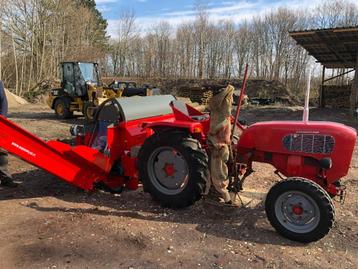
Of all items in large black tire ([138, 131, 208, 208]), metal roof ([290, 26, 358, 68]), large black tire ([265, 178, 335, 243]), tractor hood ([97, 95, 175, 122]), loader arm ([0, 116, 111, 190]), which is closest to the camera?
large black tire ([265, 178, 335, 243])

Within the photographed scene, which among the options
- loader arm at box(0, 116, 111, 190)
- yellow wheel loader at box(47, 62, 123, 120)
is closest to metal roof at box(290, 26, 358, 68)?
yellow wheel loader at box(47, 62, 123, 120)

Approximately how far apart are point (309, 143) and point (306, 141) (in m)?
0.04

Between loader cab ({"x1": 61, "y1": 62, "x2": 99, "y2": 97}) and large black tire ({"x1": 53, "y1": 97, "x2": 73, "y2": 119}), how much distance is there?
1.37ft

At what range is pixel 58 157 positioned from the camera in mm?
5598

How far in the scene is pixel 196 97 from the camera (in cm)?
2731

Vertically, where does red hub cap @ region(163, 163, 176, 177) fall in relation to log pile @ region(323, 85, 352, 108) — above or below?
below

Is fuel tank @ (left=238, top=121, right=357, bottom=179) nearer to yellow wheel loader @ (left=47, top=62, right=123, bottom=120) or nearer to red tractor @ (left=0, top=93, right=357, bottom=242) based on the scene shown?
red tractor @ (left=0, top=93, right=357, bottom=242)

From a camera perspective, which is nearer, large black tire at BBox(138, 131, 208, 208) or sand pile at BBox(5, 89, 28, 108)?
large black tire at BBox(138, 131, 208, 208)

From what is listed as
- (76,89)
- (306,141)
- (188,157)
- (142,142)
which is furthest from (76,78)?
(306,141)

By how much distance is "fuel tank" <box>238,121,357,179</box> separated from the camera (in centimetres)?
468

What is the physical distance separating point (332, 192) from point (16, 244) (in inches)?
138

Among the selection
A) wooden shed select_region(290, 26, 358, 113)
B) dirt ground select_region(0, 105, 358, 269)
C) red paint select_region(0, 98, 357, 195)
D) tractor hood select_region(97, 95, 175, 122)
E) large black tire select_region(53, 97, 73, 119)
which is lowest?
dirt ground select_region(0, 105, 358, 269)

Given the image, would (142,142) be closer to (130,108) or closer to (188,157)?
(130,108)

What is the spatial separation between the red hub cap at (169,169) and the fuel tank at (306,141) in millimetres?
940
